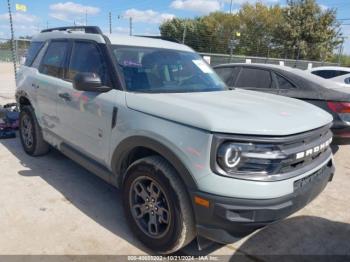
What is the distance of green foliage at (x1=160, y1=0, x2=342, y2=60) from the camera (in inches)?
1161

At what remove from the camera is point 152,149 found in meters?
2.79

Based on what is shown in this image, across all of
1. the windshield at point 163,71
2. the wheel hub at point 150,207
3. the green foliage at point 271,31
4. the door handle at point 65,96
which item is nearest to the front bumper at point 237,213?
the wheel hub at point 150,207

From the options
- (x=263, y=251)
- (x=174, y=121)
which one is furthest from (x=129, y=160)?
(x=263, y=251)

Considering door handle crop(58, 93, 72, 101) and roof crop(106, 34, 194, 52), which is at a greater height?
roof crop(106, 34, 194, 52)

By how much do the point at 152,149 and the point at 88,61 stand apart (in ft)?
5.01

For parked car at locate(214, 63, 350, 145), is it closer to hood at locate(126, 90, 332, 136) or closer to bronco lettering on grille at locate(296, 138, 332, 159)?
hood at locate(126, 90, 332, 136)

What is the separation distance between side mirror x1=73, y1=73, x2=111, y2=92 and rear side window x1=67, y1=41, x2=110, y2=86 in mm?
120

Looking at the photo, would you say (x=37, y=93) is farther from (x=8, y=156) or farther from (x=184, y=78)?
(x=184, y=78)

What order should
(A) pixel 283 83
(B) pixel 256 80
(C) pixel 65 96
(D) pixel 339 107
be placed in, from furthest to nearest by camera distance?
(B) pixel 256 80
(A) pixel 283 83
(D) pixel 339 107
(C) pixel 65 96

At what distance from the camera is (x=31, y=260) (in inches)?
112

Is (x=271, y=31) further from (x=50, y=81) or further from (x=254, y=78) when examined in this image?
(x=50, y=81)

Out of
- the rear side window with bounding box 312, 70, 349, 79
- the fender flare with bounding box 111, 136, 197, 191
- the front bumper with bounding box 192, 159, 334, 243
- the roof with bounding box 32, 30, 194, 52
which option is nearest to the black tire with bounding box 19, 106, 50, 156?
the roof with bounding box 32, 30, 194, 52

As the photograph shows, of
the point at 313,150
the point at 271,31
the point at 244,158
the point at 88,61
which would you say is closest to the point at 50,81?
the point at 88,61

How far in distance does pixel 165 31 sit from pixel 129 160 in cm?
4931
